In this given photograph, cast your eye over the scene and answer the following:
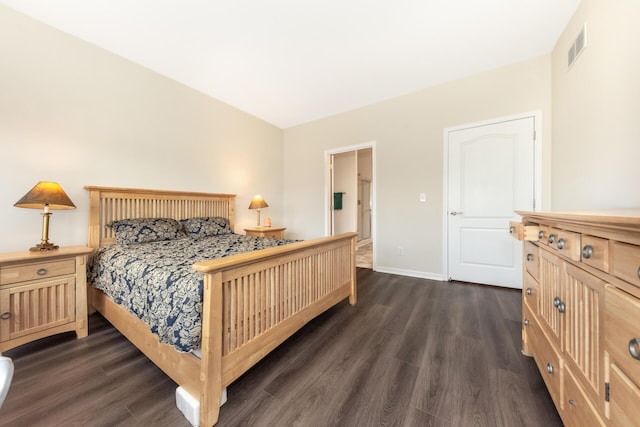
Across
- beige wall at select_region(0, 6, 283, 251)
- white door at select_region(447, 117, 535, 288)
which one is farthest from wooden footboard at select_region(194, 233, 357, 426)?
beige wall at select_region(0, 6, 283, 251)

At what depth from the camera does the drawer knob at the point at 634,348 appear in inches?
21.8

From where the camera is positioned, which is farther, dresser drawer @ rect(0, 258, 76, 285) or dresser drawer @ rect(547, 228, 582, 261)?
dresser drawer @ rect(0, 258, 76, 285)

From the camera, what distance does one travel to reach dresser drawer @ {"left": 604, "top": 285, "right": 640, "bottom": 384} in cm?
57

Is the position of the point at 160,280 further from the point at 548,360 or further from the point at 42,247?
the point at 548,360

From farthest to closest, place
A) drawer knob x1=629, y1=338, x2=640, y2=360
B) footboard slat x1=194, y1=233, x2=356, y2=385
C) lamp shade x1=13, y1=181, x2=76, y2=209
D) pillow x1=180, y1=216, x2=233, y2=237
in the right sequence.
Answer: pillow x1=180, y1=216, x2=233, y2=237 < lamp shade x1=13, y1=181, x2=76, y2=209 < footboard slat x1=194, y1=233, x2=356, y2=385 < drawer knob x1=629, y1=338, x2=640, y2=360

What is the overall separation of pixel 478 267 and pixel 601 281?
2468 millimetres

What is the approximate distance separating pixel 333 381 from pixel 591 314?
1175 millimetres

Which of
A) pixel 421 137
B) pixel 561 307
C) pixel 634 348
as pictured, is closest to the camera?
pixel 634 348

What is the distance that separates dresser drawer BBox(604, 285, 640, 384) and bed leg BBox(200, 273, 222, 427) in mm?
1323

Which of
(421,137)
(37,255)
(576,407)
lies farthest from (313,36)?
(576,407)

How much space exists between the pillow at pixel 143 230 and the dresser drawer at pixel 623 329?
2.96 metres

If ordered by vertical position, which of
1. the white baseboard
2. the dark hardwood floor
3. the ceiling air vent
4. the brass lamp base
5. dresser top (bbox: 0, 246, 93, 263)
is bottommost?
the dark hardwood floor

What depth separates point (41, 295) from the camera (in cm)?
170

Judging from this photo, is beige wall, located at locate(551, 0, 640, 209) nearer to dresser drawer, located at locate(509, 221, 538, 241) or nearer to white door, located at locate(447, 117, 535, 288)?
white door, located at locate(447, 117, 535, 288)
